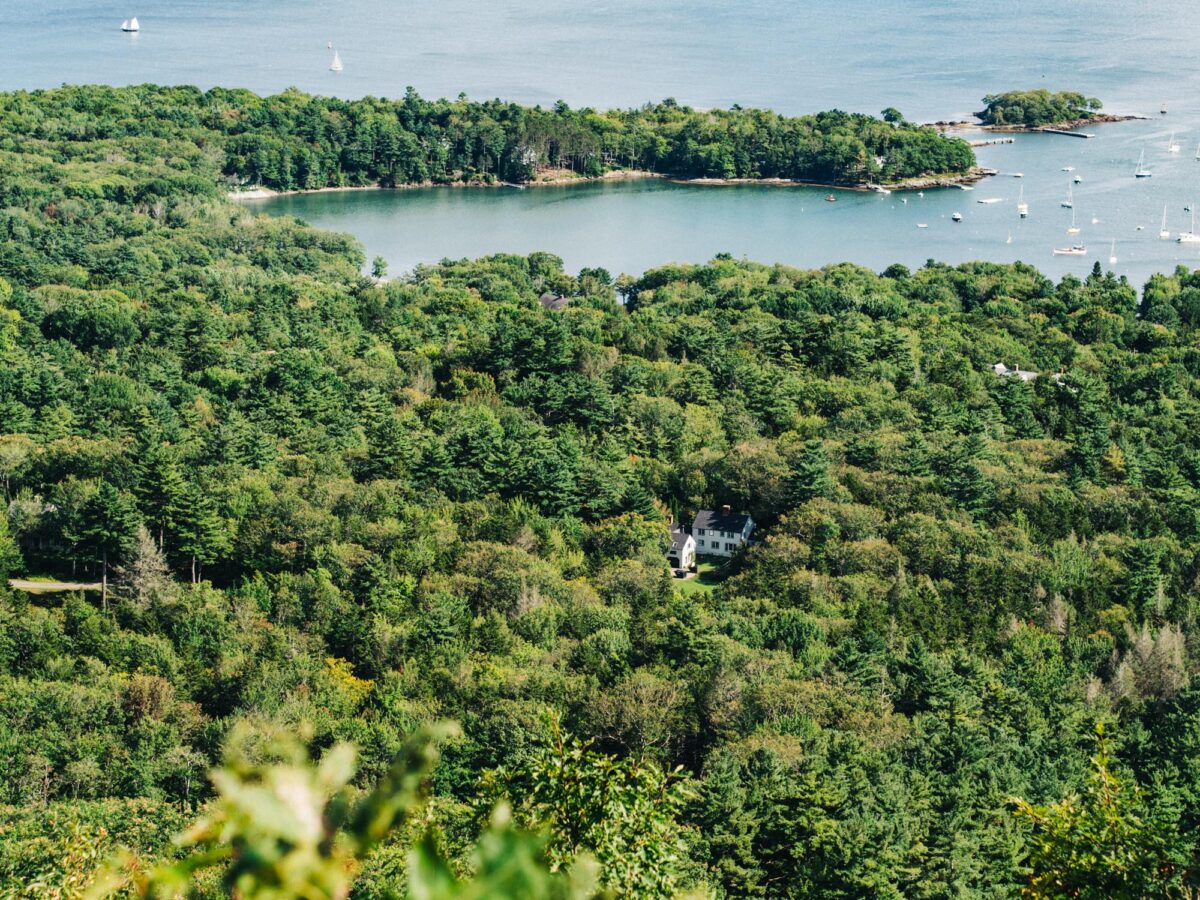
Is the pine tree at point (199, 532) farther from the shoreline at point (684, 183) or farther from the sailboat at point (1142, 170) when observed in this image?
the sailboat at point (1142, 170)

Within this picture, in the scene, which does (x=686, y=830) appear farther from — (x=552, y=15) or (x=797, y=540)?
(x=552, y=15)

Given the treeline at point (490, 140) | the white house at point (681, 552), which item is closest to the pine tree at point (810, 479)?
the white house at point (681, 552)

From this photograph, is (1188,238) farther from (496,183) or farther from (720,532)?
(496,183)

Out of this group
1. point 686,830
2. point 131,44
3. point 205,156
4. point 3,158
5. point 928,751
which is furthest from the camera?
point 131,44

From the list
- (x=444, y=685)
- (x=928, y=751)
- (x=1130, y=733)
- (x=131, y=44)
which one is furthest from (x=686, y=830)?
(x=131, y=44)

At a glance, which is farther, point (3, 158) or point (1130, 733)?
point (3, 158)

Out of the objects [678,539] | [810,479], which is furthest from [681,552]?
[810,479]
